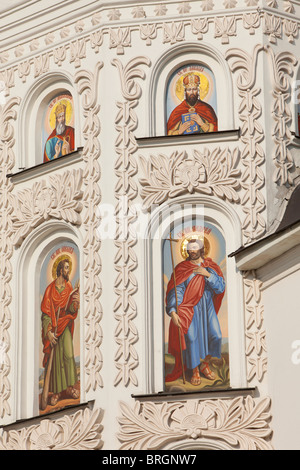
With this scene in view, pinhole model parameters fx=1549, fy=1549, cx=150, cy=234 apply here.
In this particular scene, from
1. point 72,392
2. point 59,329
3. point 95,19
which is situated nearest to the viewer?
point 72,392

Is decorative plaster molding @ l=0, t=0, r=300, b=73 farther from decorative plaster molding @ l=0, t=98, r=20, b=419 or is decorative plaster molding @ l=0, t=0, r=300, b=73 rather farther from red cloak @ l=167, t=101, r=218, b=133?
decorative plaster molding @ l=0, t=98, r=20, b=419

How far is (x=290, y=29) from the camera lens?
22.2 m

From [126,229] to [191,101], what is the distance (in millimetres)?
2143

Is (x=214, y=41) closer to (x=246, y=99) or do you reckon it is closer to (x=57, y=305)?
(x=246, y=99)

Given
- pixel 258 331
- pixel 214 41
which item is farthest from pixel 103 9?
pixel 258 331

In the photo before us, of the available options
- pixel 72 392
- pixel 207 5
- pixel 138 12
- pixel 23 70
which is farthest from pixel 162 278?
pixel 23 70

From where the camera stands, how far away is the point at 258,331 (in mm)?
20547

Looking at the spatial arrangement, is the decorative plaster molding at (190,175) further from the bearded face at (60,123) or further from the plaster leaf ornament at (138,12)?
the plaster leaf ornament at (138,12)

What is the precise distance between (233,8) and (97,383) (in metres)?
5.70

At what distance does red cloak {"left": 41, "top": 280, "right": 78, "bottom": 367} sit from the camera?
71.1 ft

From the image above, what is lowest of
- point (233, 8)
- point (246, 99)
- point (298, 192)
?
point (298, 192)

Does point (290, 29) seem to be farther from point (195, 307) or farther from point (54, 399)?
point (54, 399)

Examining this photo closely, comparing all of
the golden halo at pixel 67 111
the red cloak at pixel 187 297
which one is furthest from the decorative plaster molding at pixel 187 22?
the red cloak at pixel 187 297

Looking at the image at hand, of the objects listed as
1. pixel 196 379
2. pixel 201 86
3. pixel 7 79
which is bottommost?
pixel 196 379
